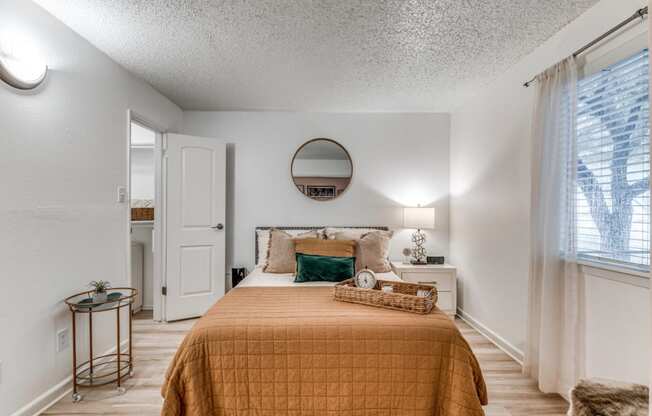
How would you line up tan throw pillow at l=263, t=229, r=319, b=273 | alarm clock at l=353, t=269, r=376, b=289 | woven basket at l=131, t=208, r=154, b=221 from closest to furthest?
alarm clock at l=353, t=269, r=376, b=289
tan throw pillow at l=263, t=229, r=319, b=273
woven basket at l=131, t=208, r=154, b=221

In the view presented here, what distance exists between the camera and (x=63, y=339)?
2217mm

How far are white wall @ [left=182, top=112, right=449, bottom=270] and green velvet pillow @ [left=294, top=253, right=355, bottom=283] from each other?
3.92 ft

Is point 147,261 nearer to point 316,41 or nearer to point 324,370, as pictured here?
point 324,370

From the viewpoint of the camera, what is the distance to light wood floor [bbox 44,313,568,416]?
6.73 feet

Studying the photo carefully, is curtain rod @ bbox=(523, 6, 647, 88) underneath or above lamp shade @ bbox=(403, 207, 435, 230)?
above

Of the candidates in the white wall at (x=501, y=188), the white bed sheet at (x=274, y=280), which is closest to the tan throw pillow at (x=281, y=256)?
the white bed sheet at (x=274, y=280)

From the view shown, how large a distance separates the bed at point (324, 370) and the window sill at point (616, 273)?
0.96m

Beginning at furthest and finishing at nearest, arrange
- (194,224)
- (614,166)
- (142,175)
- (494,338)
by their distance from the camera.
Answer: (142,175) < (194,224) < (494,338) < (614,166)

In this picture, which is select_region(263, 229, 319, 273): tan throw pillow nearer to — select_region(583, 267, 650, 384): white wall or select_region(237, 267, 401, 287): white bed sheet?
select_region(237, 267, 401, 287): white bed sheet

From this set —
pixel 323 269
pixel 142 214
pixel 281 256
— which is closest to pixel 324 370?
pixel 323 269

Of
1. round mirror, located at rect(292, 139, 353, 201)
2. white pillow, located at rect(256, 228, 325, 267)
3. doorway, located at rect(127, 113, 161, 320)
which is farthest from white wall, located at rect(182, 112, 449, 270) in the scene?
doorway, located at rect(127, 113, 161, 320)

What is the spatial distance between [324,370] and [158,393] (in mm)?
1337

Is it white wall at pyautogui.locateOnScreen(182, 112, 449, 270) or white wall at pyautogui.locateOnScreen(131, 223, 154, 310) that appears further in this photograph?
white wall at pyautogui.locateOnScreen(182, 112, 449, 270)

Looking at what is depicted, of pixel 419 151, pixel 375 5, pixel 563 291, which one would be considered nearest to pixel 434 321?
pixel 563 291
